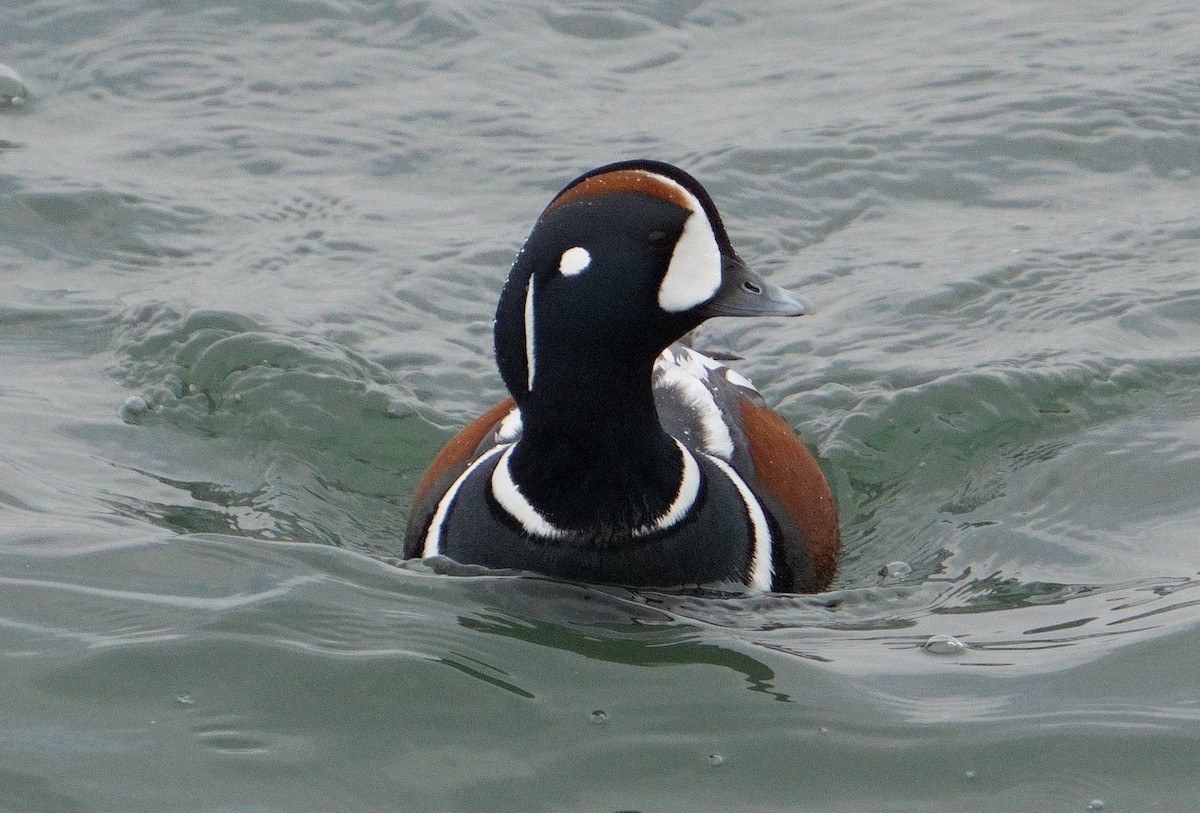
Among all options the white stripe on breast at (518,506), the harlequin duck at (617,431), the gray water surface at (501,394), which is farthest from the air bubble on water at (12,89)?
the white stripe on breast at (518,506)

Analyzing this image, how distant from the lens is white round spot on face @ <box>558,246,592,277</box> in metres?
4.83

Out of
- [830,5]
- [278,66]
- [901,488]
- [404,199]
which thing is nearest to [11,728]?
[901,488]

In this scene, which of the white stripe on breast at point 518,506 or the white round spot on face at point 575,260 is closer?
the white round spot on face at point 575,260

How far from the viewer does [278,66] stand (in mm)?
10703

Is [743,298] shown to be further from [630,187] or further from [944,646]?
[944,646]

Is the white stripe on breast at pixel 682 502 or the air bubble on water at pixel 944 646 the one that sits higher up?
the white stripe on breast at pixel 682 502

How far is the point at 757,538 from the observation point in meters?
5.48

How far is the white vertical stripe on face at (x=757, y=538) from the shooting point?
5367 mm

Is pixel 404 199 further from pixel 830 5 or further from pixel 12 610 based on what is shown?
pixel 12 610

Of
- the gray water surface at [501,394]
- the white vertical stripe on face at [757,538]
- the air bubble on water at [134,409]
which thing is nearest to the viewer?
the gray water surface at [501,394]

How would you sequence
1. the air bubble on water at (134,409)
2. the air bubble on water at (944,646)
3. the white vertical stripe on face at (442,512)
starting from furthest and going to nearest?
the air bubble on water at (134,409), the white vertical stripe on face at (442,512), the air bubble on water at (944,646)

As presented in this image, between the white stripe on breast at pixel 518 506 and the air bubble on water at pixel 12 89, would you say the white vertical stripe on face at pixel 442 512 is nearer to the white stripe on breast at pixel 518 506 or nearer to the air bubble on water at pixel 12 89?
the white stripe on breast at pixel 518 506

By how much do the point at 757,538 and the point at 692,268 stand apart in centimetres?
104

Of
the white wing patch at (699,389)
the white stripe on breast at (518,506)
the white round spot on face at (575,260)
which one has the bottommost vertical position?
the white stripe on breast at (518,506)
